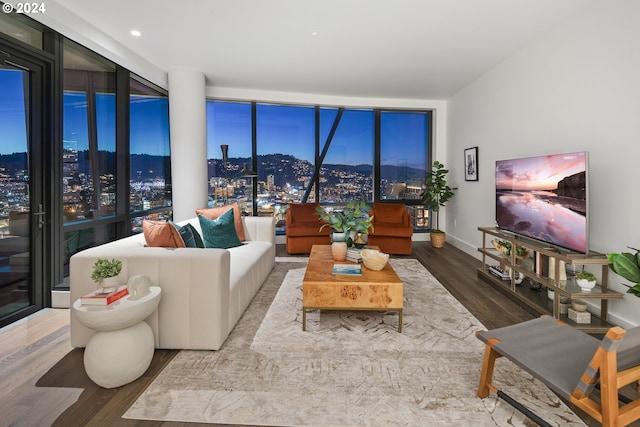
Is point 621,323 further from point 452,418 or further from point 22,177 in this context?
point 22,177

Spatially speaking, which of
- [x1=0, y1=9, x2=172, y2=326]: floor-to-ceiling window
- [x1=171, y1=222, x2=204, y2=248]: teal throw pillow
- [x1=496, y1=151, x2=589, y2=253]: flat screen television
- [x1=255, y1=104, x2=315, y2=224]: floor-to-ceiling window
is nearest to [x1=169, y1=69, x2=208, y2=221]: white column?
[x1=0, y1=9, x2=172, y2=326]: floor-to-ceiling window

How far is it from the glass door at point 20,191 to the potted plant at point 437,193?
5475 mm

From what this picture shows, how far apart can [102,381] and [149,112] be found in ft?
12.9

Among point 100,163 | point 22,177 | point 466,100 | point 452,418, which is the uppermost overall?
point 466,100

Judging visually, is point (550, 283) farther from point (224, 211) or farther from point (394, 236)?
point (224, 211)

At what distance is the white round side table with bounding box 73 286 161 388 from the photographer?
176cm

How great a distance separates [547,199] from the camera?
3.04 meters

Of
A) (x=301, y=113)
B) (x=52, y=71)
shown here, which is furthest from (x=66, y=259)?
(x=301, y=113)

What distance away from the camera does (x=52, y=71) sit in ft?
10.1

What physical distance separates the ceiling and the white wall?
0.84 ft

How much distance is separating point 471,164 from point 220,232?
4.01m

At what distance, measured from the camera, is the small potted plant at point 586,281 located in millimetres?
2604

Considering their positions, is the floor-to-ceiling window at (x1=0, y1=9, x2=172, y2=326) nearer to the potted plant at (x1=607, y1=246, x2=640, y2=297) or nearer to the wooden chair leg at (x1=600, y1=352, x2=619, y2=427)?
the wooden chair leg at (x1=600, y1=352, x2=619, y2=427)

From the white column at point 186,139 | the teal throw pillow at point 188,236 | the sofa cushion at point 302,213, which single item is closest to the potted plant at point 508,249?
the sofa cushion at point 302,213
